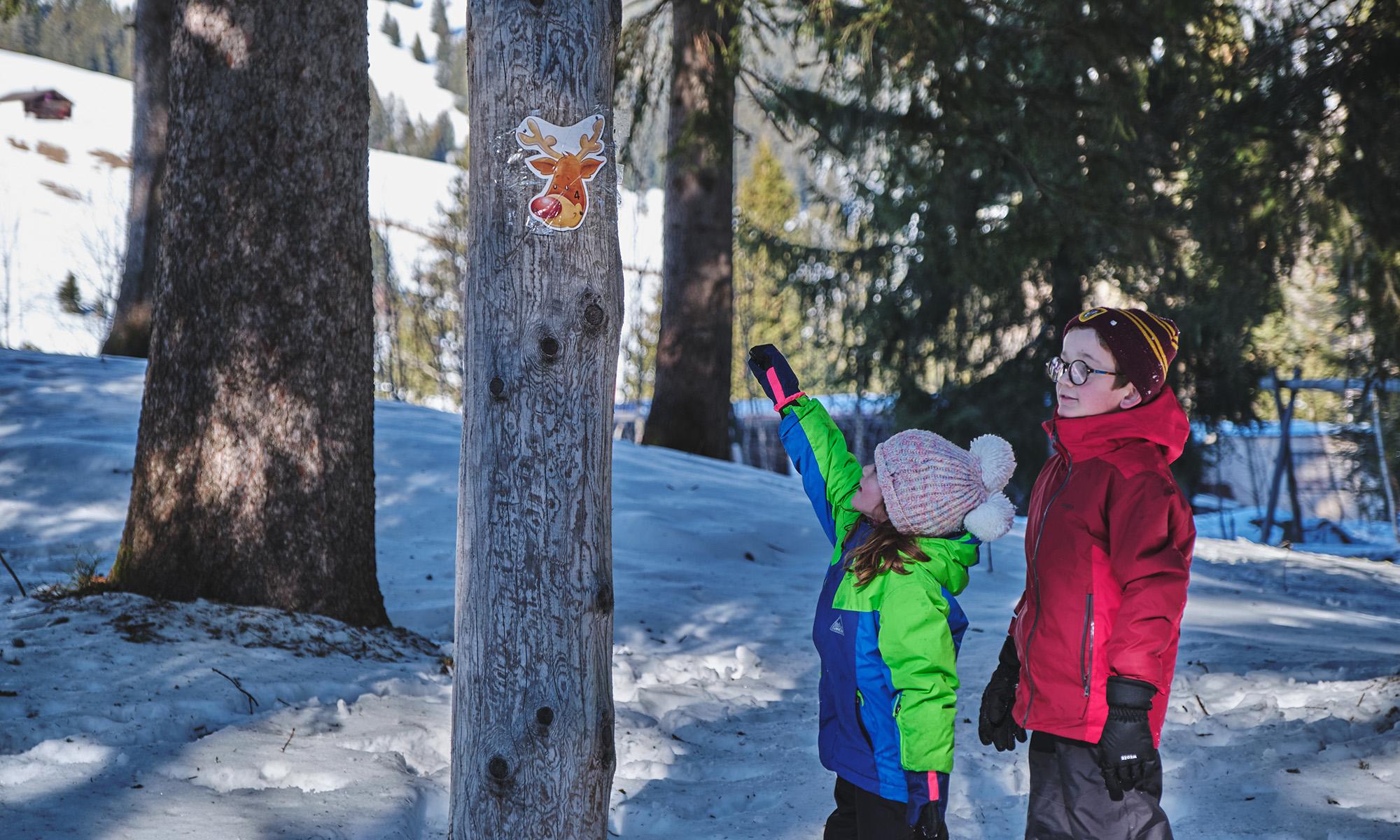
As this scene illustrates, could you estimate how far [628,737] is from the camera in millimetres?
3977

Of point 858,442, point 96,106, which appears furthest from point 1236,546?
point 96,106

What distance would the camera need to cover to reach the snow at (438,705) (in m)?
3.00

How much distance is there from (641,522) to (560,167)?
5.18 m

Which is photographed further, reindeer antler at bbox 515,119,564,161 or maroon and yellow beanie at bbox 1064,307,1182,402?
maroon and yellow beanie at bbox 1064,307,1182,402

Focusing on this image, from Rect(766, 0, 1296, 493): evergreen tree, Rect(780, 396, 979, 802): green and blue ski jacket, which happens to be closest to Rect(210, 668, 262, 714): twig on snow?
Rect(780, 396, 979, 802): green and blue ski jacket

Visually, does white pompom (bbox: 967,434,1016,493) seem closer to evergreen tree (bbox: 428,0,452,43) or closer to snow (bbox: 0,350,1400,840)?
snow (bbox: 0,350,1400,840)

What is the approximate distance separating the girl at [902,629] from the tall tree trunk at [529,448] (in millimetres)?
609

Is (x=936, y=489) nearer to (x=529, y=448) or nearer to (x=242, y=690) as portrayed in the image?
(x=529, y=448)

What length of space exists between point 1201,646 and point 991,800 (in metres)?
2.51

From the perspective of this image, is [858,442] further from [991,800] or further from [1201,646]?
[991,800]

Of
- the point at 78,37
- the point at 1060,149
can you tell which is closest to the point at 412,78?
the point at 78,37

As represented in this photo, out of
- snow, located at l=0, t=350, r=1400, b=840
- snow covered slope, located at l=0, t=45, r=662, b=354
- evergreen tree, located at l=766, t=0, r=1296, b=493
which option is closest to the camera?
snow, located at l=0, t=350, r=1400, b=840

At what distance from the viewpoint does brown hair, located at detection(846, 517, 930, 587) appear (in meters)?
2.43

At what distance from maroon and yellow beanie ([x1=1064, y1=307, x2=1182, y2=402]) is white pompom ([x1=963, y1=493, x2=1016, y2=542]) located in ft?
Result: 1.52
